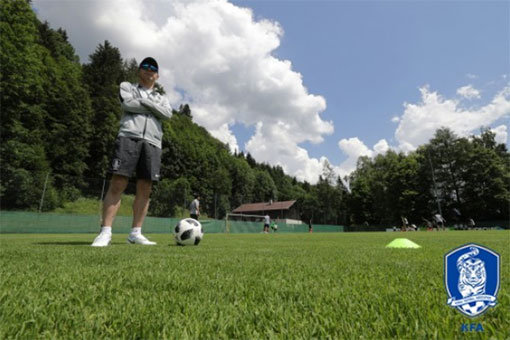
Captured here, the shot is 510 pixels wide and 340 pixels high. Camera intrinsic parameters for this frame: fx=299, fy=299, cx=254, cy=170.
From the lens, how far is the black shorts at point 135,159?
409cm

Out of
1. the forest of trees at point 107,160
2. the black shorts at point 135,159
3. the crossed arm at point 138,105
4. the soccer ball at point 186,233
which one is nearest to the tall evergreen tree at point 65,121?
the forest of trees at point 107,160

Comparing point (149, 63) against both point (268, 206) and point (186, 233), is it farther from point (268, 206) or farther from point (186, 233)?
point (268, 206)

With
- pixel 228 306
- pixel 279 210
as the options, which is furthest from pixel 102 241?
pixel 279 210

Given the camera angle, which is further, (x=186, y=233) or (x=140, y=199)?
(x=186, y=233)

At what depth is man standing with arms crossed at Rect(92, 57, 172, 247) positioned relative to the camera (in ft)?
13.5

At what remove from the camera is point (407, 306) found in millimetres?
1224

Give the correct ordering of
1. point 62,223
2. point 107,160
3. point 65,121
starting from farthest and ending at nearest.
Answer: point 107,160
point 65,121
point 62,223

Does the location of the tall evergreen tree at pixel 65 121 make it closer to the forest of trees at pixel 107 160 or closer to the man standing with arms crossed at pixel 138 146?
the forest of trees at pixel 107 160

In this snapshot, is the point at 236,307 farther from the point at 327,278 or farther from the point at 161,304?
the point at 327,278

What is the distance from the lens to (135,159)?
428 centimetres

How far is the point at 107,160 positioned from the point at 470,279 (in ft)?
152

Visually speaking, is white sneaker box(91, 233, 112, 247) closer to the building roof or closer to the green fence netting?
the green fence netting

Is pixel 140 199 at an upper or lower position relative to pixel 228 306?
upper

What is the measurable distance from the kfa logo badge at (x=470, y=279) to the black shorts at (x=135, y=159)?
4.00 metres
